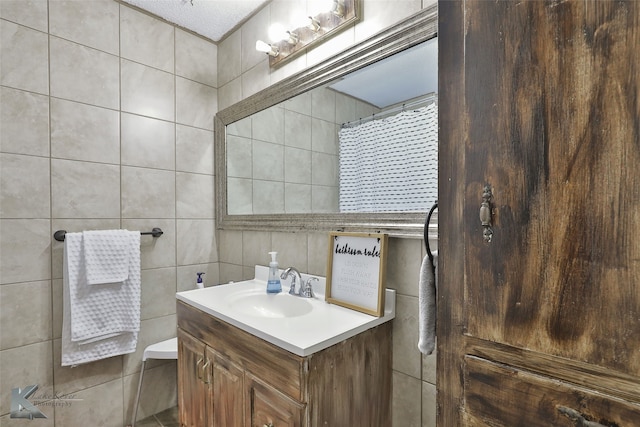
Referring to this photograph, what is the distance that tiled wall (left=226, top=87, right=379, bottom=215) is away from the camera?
1.39 m

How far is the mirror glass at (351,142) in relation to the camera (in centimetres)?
111

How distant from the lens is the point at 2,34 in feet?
4.67

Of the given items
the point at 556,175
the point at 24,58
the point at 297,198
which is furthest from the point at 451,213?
the point at 24,58

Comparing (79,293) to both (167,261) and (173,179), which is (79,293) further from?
(173,179)

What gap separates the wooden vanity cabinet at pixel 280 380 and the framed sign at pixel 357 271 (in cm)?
12

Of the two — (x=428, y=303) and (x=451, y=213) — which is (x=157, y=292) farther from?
(x=451, y=213)

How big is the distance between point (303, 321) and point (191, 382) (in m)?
0.73

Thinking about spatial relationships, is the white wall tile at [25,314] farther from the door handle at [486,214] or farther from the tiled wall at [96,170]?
the door handle at [486,214]

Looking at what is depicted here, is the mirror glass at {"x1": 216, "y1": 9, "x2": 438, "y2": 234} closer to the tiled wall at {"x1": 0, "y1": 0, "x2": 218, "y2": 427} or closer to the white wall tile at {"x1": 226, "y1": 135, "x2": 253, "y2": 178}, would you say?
the white wall tile at {"x1": 226, "y1": 135, "x2": 253, "y2": 178}

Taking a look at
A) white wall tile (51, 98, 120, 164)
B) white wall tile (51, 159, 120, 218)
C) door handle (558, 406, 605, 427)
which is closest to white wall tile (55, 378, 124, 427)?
white wall tile (51, 159, 120, 218)

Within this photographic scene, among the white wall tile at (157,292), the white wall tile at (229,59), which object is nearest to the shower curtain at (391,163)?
the white wall tile at (229,59)

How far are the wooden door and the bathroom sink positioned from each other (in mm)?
880

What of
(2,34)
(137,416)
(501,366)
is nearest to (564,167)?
(501,366)

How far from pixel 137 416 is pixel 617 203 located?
2.33 metres
